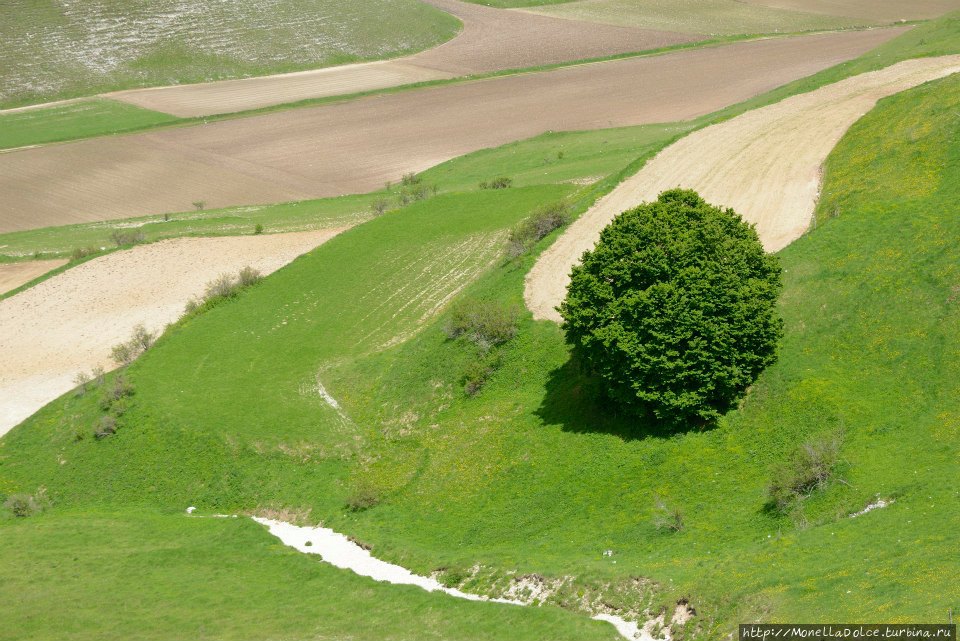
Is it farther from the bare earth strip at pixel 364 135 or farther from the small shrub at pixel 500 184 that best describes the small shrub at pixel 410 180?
the small shrub at pixel 500 184

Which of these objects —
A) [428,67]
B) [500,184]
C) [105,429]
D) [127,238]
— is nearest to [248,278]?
[105,429]

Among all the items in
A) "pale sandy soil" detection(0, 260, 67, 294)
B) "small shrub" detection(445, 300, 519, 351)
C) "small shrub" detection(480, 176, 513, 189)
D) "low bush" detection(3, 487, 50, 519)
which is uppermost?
"small shrub" detection(480, 176, 513, 189)

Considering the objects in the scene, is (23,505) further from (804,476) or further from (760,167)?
(760,167)

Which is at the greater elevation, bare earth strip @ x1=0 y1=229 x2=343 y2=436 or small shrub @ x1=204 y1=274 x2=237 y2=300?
small shrub @ x1=204 y1=274 x2=237 y2=300

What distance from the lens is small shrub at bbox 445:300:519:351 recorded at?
5412 centimetres

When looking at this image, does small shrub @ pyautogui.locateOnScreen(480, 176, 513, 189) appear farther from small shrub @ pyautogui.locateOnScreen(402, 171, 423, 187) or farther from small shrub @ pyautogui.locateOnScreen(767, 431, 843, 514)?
small shrub @ pyautogui.locateOnScreen(767, 431, 843, 514)

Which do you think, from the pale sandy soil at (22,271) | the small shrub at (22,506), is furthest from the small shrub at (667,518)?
the pale sandy soil at (22,271)

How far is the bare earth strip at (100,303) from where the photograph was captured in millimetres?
67062

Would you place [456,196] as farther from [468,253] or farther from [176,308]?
[176,308]

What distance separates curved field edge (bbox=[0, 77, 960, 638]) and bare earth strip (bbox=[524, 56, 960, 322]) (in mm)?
1777

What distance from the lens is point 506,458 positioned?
4784 cm

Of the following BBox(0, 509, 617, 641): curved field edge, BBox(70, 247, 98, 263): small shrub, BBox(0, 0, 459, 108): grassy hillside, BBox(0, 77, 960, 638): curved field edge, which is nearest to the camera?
BBox(0, 77, 960, 638): curved field edge

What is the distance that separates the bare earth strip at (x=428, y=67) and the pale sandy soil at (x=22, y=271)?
4883 centimetres

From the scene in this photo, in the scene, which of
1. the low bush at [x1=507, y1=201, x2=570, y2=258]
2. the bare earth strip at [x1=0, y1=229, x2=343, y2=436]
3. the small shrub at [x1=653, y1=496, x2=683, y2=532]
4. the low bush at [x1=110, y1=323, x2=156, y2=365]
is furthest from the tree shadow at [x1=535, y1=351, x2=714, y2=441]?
the bare earth strip at [x1=0, y1=229, x2=343, y2=436]
